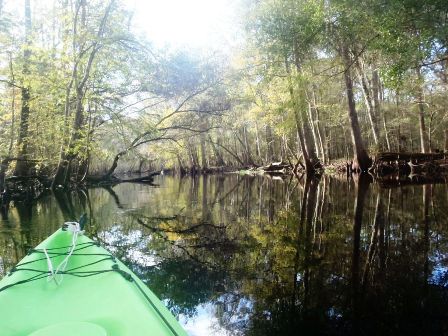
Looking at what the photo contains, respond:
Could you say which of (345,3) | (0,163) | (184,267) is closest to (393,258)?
(184,267)

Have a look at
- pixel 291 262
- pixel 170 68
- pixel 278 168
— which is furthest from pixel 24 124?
pixel 278 168

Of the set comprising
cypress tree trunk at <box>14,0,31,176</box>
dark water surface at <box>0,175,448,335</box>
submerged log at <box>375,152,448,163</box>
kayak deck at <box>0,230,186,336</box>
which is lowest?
dark water surface at <box>0,175,448,335</box>

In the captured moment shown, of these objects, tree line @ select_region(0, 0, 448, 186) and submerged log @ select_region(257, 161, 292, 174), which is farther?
submerged log @ select_region(257, 161, 292, 174)

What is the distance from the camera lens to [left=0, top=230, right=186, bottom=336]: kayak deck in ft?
6.21

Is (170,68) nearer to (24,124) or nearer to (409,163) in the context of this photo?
(24,124)

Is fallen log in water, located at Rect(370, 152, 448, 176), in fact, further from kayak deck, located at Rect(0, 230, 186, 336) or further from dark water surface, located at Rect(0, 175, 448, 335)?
kayak deck, located at Rect(0, 230, 186, 336)

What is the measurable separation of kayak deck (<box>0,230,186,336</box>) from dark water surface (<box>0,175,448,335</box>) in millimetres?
708

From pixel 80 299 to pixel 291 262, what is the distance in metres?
2.42

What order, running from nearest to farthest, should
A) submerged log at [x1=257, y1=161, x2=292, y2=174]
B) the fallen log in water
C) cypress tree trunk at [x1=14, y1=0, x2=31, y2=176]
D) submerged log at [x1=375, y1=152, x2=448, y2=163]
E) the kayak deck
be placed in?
the kayak deck
cypress tree trunk at [x1=14, y1=0, x2=31, y2=176]
the fallen log in water
submerged log at [x1=375, y1=152, x2=448, y2=163]
submerged log at [x1=257, y1=161, x2=292, y2=174]

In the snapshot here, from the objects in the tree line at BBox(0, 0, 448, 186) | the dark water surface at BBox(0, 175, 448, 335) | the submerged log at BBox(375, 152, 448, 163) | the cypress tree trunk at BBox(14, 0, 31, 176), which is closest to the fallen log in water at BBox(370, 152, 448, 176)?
the submerged log at BBox(375, 152, 448, 163)

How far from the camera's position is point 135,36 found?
43.9 ft

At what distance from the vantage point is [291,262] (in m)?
4.05

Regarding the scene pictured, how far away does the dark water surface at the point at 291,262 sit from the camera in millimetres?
2678

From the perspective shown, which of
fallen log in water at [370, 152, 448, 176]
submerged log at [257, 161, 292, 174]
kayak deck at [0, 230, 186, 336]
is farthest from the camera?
submerged log at [257, 161, 292, 174]
